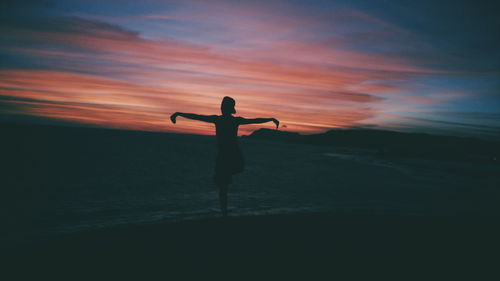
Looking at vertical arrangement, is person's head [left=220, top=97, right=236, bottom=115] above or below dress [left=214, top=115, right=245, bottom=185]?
above

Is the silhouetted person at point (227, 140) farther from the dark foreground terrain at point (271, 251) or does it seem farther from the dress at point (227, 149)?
the dark foreground terrain at point (271, 251)

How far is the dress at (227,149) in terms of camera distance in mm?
5934

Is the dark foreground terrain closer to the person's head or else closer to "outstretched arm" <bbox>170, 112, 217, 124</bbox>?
"outstretched arm" <bbox>170, 112, 217, 124</bbox>

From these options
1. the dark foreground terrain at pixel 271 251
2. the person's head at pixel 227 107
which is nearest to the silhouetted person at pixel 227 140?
the person's head at pixel 227 107

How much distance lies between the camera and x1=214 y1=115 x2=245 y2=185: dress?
19.5 feet

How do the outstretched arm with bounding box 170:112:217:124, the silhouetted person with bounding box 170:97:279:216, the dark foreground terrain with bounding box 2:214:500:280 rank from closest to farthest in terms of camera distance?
1. the dark foreground terrain with bounding box 2:214:500:280
2. the outstretched arm with bounding box 170:112:217:124
3. the silhouetted person with bounding box 170:97:279:216

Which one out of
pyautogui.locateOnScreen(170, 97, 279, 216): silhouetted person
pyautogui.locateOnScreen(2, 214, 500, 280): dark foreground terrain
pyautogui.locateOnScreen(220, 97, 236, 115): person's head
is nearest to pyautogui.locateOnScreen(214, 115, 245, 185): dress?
pyautogui.locateOnScreen(170, 97, 279, 216): silhouetted person

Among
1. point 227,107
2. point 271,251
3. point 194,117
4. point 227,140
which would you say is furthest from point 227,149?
point 271,251

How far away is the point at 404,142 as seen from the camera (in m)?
158

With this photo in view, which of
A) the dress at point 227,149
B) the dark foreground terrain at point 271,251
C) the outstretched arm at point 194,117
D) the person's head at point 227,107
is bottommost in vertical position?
the dark foreground terrain at point 271,251

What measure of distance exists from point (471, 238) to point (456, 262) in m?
1.68

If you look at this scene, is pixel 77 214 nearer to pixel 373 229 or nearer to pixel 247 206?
pixel 247 206

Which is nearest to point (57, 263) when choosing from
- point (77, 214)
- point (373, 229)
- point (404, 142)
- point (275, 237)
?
point (275, 237)

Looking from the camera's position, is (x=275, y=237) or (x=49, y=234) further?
(x=49, y=234)
